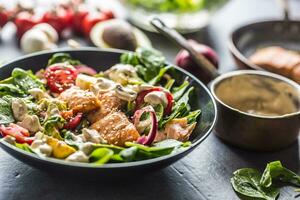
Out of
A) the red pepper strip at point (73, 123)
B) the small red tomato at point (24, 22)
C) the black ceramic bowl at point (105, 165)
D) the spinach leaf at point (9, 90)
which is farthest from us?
the small red tomato at point (24, 22)

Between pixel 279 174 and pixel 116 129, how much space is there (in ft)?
1.78

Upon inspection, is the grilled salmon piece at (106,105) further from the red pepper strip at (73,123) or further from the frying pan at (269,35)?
the frying pan at (269,35)

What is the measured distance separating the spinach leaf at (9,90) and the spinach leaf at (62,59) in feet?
0.73

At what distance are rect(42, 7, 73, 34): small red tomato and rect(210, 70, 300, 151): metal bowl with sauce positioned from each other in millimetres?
955

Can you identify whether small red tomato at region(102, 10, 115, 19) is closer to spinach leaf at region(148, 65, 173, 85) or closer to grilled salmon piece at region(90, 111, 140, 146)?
spinach leaf at region(148, 65, 173, 85)

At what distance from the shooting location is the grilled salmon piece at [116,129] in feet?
5.06

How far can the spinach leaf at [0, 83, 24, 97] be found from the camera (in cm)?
170

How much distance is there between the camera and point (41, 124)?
1590mm

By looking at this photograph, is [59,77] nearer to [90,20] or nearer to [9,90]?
[9,90]

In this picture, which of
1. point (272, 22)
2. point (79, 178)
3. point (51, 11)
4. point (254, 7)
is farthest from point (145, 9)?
point (79, 178)

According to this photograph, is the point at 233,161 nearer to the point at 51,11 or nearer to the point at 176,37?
the point at 176,37

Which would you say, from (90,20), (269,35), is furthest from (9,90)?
(269,35)

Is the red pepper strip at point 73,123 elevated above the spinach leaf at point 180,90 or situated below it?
above

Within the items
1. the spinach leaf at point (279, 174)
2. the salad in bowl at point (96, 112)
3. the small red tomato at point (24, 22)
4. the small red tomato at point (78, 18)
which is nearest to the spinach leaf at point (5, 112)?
the salad in bowl at point (96, 112)
